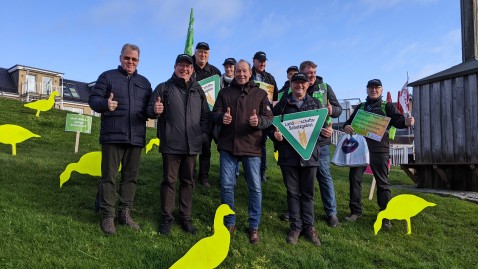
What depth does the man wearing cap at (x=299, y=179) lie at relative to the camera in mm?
5184

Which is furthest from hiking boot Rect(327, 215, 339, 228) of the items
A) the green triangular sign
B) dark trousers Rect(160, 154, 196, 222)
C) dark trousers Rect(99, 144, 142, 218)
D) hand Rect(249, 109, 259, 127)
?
dark trousers Rect(99, 144, 142, 218)

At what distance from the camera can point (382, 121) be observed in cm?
616

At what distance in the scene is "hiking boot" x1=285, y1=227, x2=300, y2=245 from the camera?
16.5 feet

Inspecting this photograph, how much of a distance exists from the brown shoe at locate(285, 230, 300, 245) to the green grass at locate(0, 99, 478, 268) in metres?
0.08

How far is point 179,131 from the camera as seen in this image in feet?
16.1

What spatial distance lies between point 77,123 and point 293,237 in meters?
7.02

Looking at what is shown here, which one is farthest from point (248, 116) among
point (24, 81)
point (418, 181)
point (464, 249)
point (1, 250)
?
point (24, 81)

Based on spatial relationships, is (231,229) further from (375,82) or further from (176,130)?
(375,82)

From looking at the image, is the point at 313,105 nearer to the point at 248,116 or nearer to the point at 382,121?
the point at 248,116

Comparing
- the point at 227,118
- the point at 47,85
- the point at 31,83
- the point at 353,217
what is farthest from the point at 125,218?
the point at 31,83

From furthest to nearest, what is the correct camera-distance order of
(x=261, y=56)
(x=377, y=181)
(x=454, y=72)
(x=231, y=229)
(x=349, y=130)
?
(x=454, y=72) < (x=261, y=56) < (x=349, y=130) < (x=377, y=181) < (x=231, y=229)

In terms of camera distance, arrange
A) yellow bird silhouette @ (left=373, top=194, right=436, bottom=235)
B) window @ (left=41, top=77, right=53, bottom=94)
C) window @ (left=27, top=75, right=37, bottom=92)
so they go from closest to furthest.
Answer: yellow bird silhouette @ (left=373, top=194, right=436, bottom=235) → window @ (left=27, top=75, right=37, bottom=92) → window @ (left=41, top=77, right=53, bottom=94)

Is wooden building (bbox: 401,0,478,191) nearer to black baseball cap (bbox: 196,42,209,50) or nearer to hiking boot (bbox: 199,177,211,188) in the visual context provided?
hiking boot (bbox: 199,177,211,188)

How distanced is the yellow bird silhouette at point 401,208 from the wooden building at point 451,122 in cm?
567
